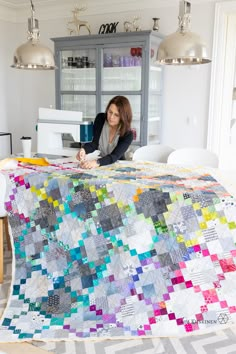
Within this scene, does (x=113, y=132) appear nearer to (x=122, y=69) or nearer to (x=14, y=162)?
(x=14, y=162)

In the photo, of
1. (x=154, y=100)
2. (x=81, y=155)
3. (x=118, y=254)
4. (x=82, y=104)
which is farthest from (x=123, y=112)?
(x=82, y=104)

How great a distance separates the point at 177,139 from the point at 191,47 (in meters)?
2.24

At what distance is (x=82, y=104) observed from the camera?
4355mm

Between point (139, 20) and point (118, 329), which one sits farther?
point (139, 20)

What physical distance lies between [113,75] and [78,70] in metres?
0.45

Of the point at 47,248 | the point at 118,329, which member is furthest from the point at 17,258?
the point at 118,329

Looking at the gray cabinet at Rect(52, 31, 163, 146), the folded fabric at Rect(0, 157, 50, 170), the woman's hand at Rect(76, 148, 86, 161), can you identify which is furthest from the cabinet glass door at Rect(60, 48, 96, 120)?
the folded fabric at Rect(0, 157, 50, 170)

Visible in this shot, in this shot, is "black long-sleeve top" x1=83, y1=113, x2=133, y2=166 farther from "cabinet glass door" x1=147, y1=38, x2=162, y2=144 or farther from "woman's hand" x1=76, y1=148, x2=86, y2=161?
"cabinet glass door" x1=147, y1=38, x2=162, y2=144

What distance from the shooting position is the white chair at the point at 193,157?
118 inches

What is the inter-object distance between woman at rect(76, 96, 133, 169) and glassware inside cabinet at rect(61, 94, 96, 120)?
1345 mm

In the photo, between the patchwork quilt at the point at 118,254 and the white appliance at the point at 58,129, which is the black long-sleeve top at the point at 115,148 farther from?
the patchwork quilt at the point at 118,254

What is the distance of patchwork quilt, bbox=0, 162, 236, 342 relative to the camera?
1893 millimetres

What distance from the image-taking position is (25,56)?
2322 mm

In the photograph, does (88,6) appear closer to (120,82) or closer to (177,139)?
(120,82)
